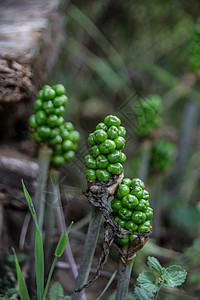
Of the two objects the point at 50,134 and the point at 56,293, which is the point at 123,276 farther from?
the point at 50,134

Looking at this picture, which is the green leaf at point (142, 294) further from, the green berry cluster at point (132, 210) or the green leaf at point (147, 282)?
the green berry cluster at point (132, 210)

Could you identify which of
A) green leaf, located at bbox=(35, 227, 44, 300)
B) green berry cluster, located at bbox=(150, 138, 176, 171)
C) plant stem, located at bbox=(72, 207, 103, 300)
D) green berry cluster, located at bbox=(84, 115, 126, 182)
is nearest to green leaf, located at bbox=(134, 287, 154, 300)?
plant stem, located at bbox=(72, 207, 103, 300)

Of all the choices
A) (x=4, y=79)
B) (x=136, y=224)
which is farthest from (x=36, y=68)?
(x=136, y=224)

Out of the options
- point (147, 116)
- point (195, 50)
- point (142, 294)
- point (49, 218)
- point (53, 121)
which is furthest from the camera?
point (195, 50)

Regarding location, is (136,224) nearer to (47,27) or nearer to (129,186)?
(129,186)

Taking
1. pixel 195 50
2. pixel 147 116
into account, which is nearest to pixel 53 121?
pixel 147 116
